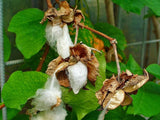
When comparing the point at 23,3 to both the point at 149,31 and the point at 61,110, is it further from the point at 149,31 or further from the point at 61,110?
the point at 149,31

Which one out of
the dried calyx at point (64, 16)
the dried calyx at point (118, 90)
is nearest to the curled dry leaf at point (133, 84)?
the dried calyx at point (118, 90)

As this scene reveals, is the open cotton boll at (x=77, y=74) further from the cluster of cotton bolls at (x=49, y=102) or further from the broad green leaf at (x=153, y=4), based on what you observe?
the broad green leaf at (x=153, y=4)

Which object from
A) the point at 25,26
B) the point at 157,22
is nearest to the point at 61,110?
the point at 25,26

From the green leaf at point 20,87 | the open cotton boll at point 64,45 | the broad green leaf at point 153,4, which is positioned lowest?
the green leaf at point 20,87

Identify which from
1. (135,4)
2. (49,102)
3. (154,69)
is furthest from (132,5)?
(49,102)

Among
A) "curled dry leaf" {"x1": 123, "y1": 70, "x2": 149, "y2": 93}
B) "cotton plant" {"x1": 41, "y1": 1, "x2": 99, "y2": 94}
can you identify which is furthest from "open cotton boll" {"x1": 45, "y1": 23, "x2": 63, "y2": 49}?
"curled dry leaf" {"x1": 123, "y1": 70, "x2": 149, "y2": 93}

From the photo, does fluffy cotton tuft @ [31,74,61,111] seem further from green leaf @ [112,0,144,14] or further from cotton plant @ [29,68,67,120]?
green leaf @ [112,0,144,14]

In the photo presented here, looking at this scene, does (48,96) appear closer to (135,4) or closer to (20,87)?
(20,87)
